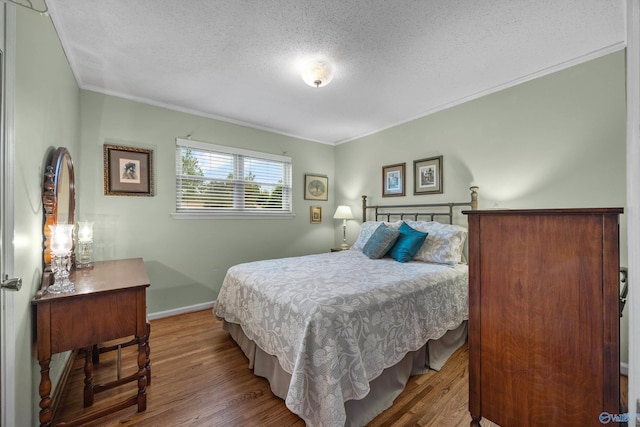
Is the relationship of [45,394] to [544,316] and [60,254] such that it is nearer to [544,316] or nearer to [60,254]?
[60,254]

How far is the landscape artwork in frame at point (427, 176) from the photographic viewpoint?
3193 millimetres

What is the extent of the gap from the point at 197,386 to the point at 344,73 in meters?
2.84

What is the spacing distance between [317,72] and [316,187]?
2376mm

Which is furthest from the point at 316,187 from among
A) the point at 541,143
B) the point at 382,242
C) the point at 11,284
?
the point at 11,284

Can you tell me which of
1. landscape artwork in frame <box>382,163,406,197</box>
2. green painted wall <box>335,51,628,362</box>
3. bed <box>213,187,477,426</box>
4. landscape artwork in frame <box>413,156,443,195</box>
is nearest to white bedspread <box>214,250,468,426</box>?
bed <box>213,187,477,426</box>

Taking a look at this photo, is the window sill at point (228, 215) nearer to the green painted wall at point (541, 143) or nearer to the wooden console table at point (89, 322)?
the wooden console table at point (89, 322)

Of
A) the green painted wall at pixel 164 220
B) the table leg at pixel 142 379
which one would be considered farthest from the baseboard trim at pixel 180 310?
the table leg at pixel 142 379

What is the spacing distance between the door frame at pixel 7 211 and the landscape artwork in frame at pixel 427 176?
11.4 ft

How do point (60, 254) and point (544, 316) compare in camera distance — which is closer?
point (544, 316)

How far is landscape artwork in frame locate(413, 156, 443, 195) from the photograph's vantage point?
319cm

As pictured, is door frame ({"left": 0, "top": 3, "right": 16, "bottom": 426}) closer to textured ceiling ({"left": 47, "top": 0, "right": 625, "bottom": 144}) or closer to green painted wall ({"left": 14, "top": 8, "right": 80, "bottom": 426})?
green painted wall ({"left": 14, "top": 8, "right": 80, "bottom": 426})

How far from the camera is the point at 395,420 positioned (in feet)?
5.01

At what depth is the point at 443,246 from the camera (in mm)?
2635

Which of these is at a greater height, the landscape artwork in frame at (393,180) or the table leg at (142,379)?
the landscape artwork in frame at (393,180)
